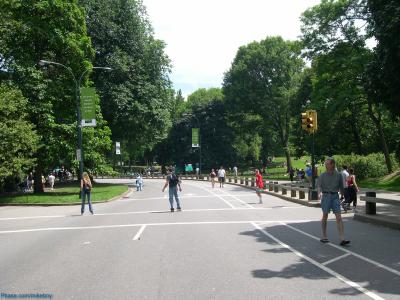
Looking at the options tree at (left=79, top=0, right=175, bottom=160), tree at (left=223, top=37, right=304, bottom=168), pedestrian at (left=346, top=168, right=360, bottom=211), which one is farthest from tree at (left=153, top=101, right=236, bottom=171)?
pedestrian at (left=346, top=168, right=360, bottom=211)

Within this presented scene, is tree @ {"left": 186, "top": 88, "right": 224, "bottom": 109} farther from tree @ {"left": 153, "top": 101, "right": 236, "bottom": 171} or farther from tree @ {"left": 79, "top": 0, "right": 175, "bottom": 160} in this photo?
tree @ {"left": 79, "top": 0, "right": 175, "bottom": 160}

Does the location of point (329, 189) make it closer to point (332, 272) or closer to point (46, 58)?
point (332, 272)

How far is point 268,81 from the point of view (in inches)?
2685

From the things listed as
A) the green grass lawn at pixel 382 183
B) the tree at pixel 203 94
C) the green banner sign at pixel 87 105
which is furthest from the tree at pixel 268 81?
the green banner sign at pixel 87 105

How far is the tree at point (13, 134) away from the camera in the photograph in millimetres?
25375

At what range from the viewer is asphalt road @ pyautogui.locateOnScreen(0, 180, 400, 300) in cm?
645

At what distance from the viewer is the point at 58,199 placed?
27.0 m

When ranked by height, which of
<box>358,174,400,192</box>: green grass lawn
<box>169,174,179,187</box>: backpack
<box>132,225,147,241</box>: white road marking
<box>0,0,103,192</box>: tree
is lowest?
<box>132,225,147,241</box>: white road marking

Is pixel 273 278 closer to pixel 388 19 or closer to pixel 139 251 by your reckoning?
pixel 139 251

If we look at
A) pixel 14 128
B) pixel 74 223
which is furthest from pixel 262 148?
pixel 74 223

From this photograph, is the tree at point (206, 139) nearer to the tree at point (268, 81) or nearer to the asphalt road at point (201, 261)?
the tree at point (268, 81)

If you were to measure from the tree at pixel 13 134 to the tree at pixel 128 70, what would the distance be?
51.5 feet

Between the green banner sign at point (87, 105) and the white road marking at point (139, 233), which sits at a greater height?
the green banner sign at point (87, 105)

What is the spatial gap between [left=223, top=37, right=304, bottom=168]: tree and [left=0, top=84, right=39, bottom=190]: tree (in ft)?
145
